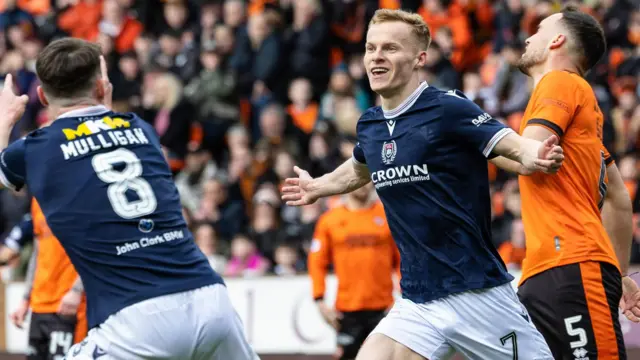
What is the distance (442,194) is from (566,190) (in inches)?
29.5

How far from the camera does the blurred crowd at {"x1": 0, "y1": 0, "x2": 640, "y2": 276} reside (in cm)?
1295

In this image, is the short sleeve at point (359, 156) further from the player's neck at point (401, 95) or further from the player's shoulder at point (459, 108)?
the player's shoulder at point (459, 108)

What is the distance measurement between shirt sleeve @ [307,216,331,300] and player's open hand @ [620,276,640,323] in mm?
4370

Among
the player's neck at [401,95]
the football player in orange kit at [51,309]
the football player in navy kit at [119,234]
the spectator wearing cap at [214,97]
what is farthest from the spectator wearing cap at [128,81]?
the football player in navy kit at [119,234]

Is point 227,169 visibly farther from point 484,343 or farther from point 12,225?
point 484,343

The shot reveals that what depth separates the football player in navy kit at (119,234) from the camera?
5.18 meters

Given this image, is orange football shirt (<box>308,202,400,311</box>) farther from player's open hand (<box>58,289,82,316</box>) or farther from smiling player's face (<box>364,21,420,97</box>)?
smiling player's face (<box>364,21,420,97</box>)

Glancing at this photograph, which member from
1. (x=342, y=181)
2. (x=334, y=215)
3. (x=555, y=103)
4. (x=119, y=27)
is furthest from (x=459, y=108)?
(x=119, y=27)

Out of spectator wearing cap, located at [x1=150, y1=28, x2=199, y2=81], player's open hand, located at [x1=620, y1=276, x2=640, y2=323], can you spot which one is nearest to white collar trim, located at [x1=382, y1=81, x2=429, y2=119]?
player's open hand, located at [x1=620, y1=276, x2=640, y2=323]

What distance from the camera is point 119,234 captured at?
5.23 m

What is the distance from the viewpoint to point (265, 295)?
40.4 feet

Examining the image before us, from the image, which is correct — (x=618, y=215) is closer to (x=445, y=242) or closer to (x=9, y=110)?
(x=445, y=242)

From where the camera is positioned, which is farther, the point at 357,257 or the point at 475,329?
the point at 357,257

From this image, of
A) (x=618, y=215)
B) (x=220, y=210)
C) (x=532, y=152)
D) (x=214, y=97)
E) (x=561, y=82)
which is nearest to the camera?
(x=532, y=152)
